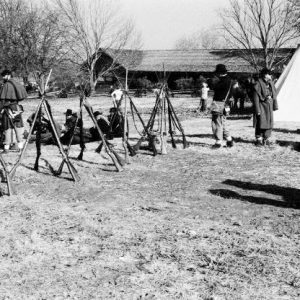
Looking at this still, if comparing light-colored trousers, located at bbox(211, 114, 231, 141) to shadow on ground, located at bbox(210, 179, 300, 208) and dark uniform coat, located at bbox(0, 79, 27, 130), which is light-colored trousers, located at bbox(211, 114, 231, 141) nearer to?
shadow on ground, located at bbox(210, 179, 300, 208)

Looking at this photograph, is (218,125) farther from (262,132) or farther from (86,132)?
(86,132)

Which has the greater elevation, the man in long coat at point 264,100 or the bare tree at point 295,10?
the bare tree at point 295,10

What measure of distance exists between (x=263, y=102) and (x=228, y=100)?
745 mm

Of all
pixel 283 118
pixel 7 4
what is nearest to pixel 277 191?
pixel 283 118

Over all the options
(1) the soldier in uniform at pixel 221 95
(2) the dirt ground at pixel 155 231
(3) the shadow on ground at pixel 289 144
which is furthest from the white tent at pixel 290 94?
(2) the dirt ground at pixel 155 231

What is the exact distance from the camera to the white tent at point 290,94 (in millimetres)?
10976

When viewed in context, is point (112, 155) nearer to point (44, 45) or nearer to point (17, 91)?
point (17, 91)

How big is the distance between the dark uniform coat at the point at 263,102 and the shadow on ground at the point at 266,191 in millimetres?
2918

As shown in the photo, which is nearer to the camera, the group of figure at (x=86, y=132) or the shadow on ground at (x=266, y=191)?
the shadow on ground at (x=266, y=191)

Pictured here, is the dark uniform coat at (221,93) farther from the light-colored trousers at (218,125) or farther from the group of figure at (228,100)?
the light-colored trousers at (218,125)

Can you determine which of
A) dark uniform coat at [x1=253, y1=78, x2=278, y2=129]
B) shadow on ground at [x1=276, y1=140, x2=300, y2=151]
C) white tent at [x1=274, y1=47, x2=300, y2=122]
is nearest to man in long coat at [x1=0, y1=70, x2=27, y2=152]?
dark uniform coat at [x1=253, y1=78, x2=278, y2=129]

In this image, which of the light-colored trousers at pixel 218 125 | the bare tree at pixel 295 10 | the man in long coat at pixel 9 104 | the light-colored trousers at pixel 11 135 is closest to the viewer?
the man in long coat at pixel 9 104

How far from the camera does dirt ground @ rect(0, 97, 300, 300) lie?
3.72 metres

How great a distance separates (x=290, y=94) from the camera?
36.5ft
